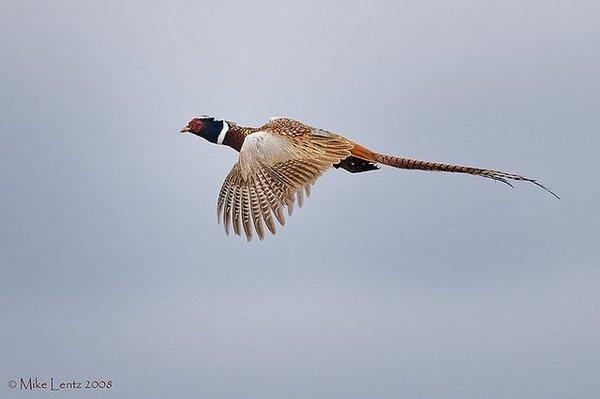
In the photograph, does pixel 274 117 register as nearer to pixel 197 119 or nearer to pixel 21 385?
pixel 197 119

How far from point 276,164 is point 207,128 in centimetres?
100

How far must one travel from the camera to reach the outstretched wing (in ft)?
35.1

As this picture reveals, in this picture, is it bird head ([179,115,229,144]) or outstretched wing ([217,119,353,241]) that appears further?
bird head ([179,115,229,144])

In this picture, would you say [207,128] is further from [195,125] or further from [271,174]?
[271,174]

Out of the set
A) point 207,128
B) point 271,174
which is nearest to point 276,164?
point 271,174

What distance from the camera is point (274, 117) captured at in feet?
37.2

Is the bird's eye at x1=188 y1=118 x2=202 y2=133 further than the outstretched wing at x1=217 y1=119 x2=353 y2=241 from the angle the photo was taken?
Yes

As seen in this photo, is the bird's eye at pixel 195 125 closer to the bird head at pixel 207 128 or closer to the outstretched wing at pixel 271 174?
the bird head at pixel 207 128

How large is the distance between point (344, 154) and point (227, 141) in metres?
1.33

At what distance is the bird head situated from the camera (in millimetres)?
11430

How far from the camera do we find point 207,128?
451 inches

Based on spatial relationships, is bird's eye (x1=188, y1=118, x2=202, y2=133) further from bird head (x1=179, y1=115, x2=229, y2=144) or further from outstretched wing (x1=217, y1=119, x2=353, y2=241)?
outstretched wing (x1=217, y1=119, x2=353, y2=241)

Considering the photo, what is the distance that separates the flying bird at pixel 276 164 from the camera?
35.1ft

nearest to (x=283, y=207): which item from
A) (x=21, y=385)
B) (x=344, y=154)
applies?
(x=344, y=154)
